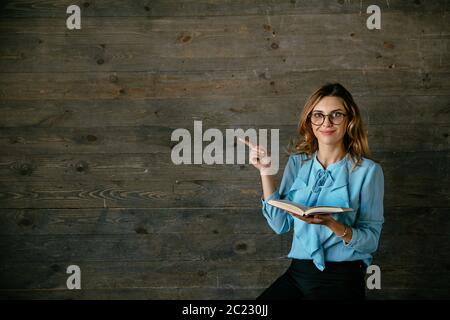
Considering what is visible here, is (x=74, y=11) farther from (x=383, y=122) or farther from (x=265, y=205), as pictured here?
(x=383, y=122)

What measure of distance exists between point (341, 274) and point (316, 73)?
948 millimetres

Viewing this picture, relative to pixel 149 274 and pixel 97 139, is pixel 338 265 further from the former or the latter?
pixel 97 139

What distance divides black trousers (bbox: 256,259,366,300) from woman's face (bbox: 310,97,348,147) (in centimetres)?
46

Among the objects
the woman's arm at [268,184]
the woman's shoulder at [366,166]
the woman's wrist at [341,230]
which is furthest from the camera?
the woman's arm at [268,184]

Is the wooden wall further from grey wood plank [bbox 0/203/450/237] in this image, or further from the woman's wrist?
the woman's wrist

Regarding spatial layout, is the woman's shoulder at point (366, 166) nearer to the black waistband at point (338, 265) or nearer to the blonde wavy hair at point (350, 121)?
the blonde wavy hair at point (350, 121)

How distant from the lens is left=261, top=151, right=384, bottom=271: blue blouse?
1.63 meters

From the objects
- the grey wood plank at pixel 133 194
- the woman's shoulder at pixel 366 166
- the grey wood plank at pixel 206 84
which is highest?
the grey wood plank at pixel 206 84

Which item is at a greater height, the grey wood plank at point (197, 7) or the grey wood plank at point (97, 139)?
the grey wood plank at point (197, 7)

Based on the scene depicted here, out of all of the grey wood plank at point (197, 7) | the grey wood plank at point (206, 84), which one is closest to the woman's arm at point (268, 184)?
the grey wood plank at point (206, 84)

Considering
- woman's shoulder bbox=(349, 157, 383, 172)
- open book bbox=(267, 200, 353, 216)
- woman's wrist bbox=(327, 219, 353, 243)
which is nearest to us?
open book bbox=(267, 200, 353, 216)

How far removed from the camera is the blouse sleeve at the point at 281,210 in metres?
1.78

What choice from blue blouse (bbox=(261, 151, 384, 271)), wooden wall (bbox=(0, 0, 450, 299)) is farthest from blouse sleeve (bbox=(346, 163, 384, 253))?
wooden wall (bbox=(0, 0, 450, 299))

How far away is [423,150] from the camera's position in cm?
213
